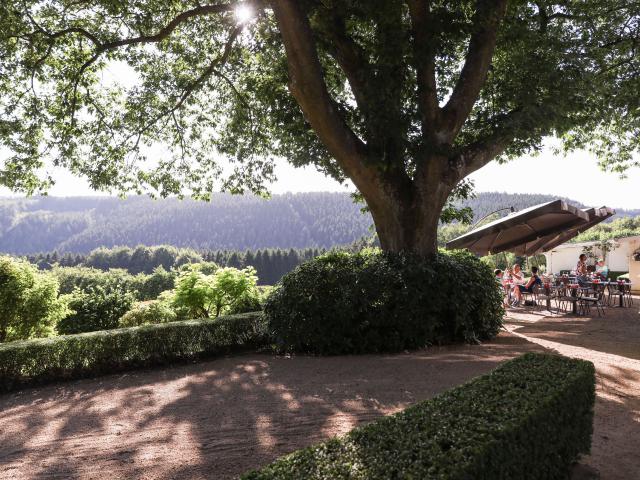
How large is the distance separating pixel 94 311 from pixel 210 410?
28.8 feet

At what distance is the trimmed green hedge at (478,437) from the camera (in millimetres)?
2049

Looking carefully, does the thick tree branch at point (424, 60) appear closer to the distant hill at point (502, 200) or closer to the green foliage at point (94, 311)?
the green foliage at point (94, 311)

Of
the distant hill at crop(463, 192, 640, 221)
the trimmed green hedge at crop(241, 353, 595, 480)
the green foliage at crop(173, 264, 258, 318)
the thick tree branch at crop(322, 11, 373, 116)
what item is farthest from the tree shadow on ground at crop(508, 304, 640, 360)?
the distant hill at crop(463, 192, 640, 221)

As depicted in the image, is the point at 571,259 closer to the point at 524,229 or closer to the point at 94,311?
the point at 524,229

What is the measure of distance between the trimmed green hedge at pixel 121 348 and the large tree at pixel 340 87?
3.27 metres

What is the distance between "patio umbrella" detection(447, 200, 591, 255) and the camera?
505 inches

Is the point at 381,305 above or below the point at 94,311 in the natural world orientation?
above

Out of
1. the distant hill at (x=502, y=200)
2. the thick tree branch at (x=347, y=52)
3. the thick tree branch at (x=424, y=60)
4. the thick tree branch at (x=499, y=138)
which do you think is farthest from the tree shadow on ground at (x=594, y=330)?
the distant hill at (x=502, y=200)

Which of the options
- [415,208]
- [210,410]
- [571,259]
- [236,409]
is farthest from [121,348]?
[571,259]

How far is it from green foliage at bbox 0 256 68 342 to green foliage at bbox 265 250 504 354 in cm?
537

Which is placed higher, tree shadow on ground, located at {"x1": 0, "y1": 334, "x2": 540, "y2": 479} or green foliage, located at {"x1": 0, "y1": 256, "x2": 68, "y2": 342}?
green foliage, located at {"x1": 0, "y1": 256, "x2": 68, "y2": 342}

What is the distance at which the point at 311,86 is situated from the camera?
298 inches

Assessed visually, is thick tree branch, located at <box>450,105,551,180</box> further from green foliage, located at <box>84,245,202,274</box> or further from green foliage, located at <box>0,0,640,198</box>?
green foliage, located at <box>84,245,202,274</box>

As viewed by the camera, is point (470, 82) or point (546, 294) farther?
point (546, 294)
